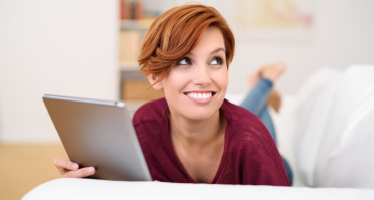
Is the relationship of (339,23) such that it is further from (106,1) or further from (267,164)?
(267,164)

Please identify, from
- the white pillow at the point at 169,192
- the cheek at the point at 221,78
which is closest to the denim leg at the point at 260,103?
the cheek at the point at 221,78

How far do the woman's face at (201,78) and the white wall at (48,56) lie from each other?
2.26 metres

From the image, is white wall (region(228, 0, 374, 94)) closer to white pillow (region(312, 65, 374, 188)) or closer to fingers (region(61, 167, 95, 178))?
white pillow (region(312, 65, 374, 188))

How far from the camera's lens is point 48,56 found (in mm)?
2855

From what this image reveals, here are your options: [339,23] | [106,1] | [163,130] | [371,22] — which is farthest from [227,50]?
[371,22]

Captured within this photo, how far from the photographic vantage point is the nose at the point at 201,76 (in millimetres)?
708

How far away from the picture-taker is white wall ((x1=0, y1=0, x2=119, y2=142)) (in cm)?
282

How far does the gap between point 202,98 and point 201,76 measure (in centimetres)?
5

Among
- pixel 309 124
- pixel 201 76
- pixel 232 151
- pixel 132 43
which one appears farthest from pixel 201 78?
pixel 132 43

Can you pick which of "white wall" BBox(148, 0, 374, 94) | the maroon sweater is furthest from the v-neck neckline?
"white wall" BBox(148, 0, 374, 94)

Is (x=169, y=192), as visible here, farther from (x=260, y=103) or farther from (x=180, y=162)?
(x=260, y=103)

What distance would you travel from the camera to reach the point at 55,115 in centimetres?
68

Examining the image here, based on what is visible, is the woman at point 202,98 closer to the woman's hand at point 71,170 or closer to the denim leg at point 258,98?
the woman's hand at point 71,170

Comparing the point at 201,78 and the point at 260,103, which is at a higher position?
the point at 201,78
